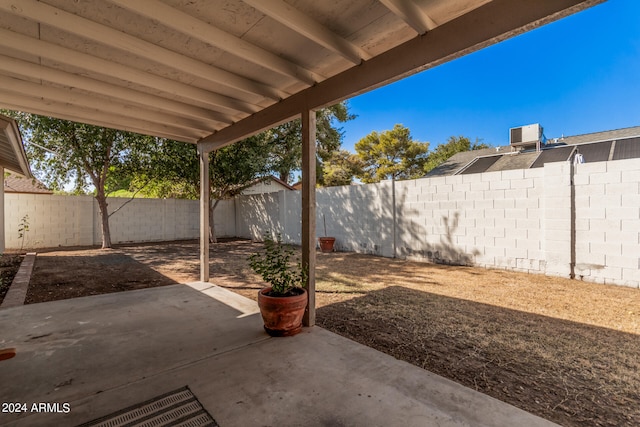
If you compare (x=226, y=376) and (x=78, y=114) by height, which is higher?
(x=78, y=114)

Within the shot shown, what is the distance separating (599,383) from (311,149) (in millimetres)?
2876

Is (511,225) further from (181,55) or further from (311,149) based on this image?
(181,55)

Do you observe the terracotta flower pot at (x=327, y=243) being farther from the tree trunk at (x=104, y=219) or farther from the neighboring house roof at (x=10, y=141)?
the tree trunk at (x=104, y=219)

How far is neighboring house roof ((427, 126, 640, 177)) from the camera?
28.6 ft

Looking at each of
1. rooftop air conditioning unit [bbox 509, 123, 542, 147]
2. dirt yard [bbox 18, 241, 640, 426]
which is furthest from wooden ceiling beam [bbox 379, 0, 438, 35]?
rooftop air conditioning unit [bbox 509, 123, 542, 147]

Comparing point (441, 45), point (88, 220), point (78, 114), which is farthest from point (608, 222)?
point (88, 220)

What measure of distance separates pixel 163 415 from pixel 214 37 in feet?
8.08

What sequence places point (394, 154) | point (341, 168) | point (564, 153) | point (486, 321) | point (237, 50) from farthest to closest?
point (341, 168) → point (394, 154) → point (564, 153) → point (486, 321) → point (237, 50)

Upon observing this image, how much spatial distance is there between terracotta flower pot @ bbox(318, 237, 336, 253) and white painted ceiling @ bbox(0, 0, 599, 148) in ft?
18.6

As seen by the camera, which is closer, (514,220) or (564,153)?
(514,220)

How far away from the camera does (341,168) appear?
1980 cm

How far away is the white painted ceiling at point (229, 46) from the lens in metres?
1.80

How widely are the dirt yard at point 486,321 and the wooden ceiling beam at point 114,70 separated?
2.69 metres

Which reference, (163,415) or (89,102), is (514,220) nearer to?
(163,415)
